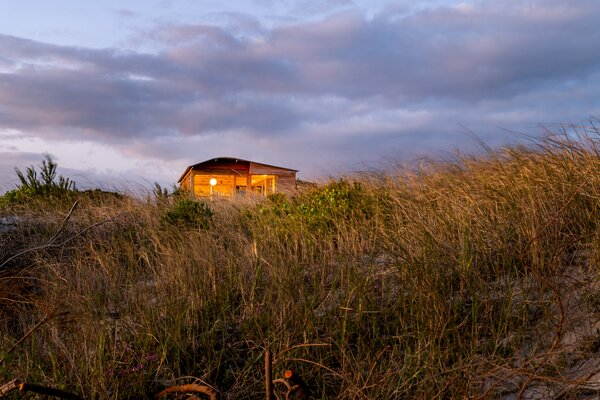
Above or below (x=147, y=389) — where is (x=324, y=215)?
above

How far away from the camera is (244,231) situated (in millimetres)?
7461

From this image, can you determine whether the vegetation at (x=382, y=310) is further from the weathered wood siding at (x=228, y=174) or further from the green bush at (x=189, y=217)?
the weathered wood siding at (x=228, y=174)

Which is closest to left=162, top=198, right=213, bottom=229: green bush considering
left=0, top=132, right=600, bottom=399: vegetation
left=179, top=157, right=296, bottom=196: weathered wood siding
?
left=0, top=132, right=600, bottom=399: vegetation

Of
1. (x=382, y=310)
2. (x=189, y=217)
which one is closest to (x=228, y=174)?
(x=189, y=217)

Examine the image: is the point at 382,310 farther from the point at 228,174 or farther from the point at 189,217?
the point at 228,174

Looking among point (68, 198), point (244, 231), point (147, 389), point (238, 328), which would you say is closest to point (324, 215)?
point (244, 231)

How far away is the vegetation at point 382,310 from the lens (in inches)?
135

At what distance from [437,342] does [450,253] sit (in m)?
1.01

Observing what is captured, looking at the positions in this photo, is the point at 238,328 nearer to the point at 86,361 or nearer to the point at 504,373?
the point at 86,361

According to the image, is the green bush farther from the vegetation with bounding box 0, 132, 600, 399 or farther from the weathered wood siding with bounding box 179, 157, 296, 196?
the weathered wood siding with bounding box 179, 157, 296, 196

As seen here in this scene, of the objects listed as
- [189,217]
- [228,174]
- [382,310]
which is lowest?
[382,310]

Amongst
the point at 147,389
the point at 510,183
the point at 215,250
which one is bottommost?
the point at 147,389

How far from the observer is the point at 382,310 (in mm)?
4031

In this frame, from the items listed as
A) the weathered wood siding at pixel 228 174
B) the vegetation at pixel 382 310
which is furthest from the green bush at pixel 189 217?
the weathered wood siding at pixel 228 174
